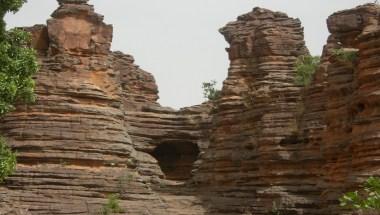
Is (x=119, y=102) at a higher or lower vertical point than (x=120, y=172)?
higher

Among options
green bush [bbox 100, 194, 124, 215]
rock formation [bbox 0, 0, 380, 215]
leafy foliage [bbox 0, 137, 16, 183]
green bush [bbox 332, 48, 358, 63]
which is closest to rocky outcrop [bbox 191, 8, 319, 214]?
rock formation [bbox 0, 0, 380, 215]

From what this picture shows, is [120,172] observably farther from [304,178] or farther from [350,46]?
[350,46]

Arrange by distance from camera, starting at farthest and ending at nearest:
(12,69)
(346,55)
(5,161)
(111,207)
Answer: (111,207) < (346,55) < (12,69) < (5,161)

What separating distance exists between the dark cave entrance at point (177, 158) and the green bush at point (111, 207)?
14.3m

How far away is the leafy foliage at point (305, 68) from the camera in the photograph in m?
Answer: 41.1

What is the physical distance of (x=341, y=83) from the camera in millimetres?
34562

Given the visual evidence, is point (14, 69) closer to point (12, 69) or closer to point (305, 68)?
point (12, 69)

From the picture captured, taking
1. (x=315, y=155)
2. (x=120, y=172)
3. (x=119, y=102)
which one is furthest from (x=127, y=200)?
(x=315, y=155)

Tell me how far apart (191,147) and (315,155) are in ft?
44.6

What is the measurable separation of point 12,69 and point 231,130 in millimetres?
19252

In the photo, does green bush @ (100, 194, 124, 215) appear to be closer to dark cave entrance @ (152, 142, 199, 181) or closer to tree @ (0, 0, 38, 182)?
tree @ (0, 0, 38, 182)

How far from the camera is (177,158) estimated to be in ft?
168

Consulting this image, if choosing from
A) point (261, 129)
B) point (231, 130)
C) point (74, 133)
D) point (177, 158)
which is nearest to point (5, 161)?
point (74, 133)

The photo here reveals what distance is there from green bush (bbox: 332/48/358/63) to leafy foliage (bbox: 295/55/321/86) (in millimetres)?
5101
